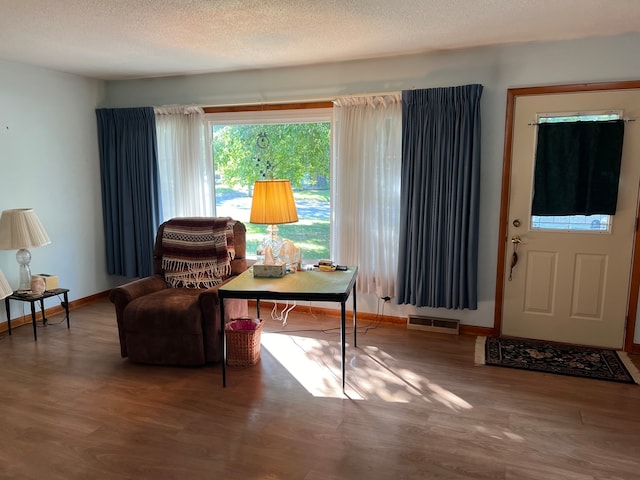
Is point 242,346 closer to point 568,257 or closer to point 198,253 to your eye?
Answer: point 198,253

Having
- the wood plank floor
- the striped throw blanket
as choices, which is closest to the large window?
the striped throw blanket

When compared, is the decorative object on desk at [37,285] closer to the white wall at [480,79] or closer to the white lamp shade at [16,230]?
the white lamp shade at [16,230]

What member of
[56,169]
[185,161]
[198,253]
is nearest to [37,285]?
[56,169]

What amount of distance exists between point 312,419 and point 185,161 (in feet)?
10.1

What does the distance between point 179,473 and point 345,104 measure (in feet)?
10.4

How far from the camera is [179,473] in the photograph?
83.4 inches

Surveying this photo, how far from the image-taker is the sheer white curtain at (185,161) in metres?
4.54

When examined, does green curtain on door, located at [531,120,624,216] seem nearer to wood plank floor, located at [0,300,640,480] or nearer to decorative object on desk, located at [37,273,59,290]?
wood plank floor, located at [0,300,640,480]

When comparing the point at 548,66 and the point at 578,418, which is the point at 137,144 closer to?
the point at 548,66

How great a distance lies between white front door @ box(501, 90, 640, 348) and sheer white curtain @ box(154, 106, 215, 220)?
2.98 meters

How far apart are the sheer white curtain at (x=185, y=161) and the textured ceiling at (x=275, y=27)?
68 centimetres

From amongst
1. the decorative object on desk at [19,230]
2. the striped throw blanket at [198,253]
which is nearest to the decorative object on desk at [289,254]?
the striped throw blanket at [198,253]

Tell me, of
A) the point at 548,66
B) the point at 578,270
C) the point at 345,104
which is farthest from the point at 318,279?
the point at 548,66

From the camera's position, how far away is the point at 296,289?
2850 millimetres
